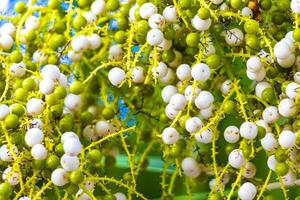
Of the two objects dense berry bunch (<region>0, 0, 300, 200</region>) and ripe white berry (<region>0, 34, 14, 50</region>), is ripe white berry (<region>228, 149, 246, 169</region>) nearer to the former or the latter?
dense berry bunch (<region>0, 0, 300, 200</region>)

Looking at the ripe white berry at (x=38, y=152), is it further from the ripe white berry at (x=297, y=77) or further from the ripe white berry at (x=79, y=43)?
the ripe white berry at (x=297, y=77)

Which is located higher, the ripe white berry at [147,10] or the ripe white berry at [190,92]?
the ripe white berry at [147,10]

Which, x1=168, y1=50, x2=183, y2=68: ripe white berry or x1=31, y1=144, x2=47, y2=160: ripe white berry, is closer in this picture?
x1=31, y1=144, x2=47, y2=160: ripe white berry

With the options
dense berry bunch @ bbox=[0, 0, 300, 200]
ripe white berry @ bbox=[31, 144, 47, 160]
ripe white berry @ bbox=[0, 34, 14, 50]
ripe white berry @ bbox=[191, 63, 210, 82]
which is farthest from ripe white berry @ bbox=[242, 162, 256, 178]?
ripe white berry @ bbox=[0, 34, 14, 50]

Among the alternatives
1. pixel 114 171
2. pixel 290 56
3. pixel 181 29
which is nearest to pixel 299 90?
→ pixel 290 56

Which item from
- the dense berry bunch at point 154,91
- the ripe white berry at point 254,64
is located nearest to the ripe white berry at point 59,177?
the dense berry bunch at point 154,91
